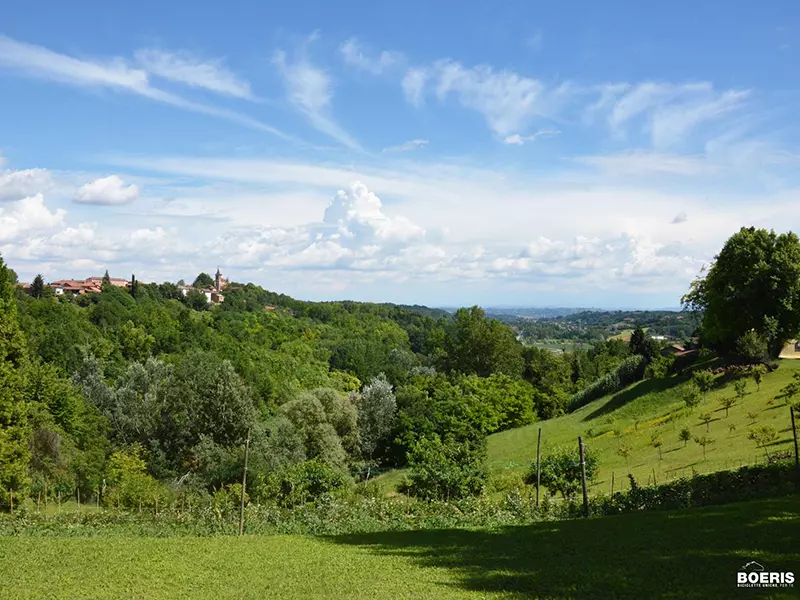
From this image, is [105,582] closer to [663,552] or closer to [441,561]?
[441,561]

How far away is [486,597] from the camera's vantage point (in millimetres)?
9602

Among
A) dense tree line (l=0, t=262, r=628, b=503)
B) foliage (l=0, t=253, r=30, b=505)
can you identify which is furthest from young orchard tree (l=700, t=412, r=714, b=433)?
foliage (l=0, t=253, r=30, b=505)

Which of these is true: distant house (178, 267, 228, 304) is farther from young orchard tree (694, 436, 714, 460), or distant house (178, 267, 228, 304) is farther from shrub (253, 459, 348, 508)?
young orchard tree (694, 436, 714, 460)

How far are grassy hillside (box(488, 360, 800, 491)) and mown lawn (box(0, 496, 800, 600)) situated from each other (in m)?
7.48

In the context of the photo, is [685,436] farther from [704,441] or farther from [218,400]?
[218,400]

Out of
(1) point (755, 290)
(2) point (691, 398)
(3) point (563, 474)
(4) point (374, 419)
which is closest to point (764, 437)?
(3) point (563, 474)

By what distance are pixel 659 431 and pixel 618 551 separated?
719 inches

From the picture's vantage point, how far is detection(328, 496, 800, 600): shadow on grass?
965 centimetres

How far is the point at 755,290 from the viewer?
3578 cm

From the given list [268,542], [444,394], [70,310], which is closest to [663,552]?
[268,542]

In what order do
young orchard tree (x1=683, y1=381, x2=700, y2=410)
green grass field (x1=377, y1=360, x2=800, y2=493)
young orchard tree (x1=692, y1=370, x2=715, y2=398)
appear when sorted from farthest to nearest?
1. young orchard tree (x1=692, y1=370, x2=715, y2=398)
2. young orchard tree (x1=683, y1=381, x2=700, y2=410)
3. green grass field (x1=377, y1=360, x2=800, y2=493)

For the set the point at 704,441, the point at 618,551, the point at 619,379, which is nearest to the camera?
the point at 618,551

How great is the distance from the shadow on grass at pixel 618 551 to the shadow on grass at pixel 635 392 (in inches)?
921

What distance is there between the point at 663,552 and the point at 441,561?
4333mm
